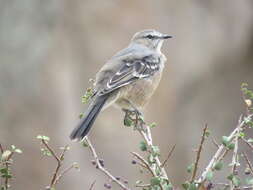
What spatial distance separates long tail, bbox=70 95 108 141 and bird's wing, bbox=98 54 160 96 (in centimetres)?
7

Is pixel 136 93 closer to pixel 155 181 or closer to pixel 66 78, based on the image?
pixel 155 181

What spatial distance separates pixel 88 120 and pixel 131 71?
3.49 feet

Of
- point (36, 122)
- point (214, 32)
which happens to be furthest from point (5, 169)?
point (214, 32)

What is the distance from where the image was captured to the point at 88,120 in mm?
4562

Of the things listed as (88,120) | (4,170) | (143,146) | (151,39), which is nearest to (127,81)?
(88,120)

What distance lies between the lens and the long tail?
4215 millimetres

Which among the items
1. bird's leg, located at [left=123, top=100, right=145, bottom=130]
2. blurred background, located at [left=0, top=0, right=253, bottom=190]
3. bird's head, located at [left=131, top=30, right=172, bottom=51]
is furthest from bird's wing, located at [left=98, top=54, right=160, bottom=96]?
blurred background, located at [left=0, top=0, right=253, bottom=190]

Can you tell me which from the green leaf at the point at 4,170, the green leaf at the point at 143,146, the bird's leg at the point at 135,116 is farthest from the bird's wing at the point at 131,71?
the green leaf at the point at 4,170

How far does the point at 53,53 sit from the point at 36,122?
1.07 meters

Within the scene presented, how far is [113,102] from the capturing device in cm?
525

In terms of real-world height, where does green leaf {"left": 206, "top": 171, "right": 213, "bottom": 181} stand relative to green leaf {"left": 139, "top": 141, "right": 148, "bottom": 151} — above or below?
below

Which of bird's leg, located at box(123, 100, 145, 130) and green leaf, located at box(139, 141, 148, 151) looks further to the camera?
bird's leg, located at box(123, 100, 145, 130)

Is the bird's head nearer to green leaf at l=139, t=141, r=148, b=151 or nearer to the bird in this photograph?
the bird

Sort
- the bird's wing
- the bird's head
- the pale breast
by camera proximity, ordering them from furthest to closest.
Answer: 1. the bird's head
2. the pale breast
3. the bird's wing
